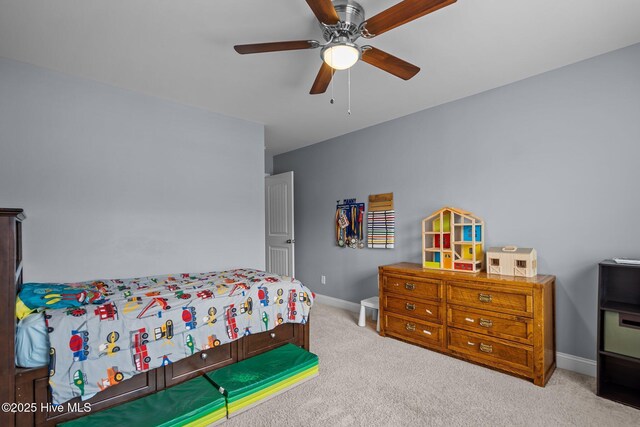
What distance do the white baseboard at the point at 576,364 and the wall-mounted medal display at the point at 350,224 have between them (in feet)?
7.54

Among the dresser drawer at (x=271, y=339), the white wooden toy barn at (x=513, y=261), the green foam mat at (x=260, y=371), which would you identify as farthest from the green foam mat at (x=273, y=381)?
the white wooden toy barn at (x=513, y=261)

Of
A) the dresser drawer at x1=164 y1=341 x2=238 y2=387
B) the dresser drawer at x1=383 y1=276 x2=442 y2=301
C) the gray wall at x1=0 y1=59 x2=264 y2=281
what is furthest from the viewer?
the dresser drawer at x1=383 y1=276 x2=442 y2=301

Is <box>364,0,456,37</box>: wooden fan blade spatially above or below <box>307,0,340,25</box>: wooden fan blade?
below

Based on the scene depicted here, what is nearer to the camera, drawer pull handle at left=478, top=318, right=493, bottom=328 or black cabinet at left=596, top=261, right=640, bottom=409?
black cabinet at left=596, top=261, right=640, bottom=409

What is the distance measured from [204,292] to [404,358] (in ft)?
6.07

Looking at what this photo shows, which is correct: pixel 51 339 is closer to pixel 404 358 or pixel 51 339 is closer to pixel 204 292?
pixel 204 292

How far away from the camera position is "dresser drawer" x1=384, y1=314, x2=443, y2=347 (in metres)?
2.94

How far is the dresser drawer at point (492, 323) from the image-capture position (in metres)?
2.42

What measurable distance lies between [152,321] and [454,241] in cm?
269

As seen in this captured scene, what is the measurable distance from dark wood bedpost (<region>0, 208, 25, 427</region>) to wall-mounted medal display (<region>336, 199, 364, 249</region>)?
3353mm

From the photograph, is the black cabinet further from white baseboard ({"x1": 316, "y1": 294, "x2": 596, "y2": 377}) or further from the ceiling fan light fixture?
the ceiling fan light fixture

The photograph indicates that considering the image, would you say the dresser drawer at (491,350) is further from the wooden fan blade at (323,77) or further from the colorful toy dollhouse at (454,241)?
the wooden fan blade at (323,77)

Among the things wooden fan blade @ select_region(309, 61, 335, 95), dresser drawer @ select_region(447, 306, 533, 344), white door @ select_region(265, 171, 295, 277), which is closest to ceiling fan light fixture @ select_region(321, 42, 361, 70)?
wooden fan blade @ select_region(309, 61, 335, 95)

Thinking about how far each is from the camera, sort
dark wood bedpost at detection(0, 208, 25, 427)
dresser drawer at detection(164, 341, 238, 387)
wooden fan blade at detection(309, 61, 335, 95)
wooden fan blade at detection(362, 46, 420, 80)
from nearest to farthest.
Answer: dark wood bedpost at detection(0, 208, 25, 427), wooden fan blade at detection(362, 46, 420, 80), wooden fan blade at detection(309, 61, 335, 95), dresser drawer at detection(164, 341, 238, 387)
